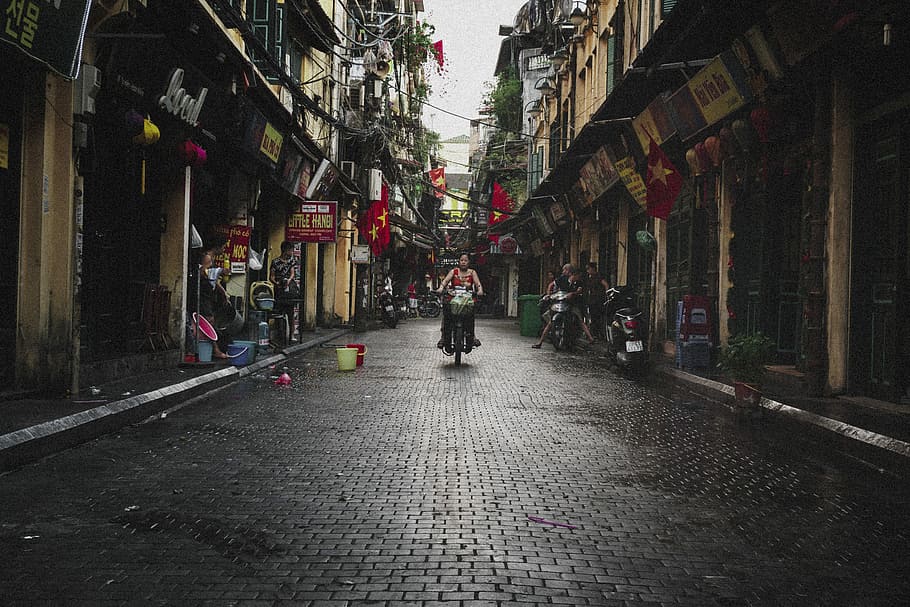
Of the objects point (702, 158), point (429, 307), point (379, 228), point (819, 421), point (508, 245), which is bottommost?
point (819, 421)

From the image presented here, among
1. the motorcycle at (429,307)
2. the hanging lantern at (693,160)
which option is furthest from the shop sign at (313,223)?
the motorcycle at (429,307)

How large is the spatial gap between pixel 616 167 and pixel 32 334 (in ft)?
46.5

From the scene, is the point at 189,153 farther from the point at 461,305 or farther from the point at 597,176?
the point at 597,176

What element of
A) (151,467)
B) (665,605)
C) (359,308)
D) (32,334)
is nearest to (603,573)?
(665,605)

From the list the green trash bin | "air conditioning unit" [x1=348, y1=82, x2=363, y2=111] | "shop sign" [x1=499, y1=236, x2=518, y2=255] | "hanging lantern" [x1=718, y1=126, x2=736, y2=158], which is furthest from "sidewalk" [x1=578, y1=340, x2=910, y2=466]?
"shop sign" [x1=499, y1=236, x2=518, y2=255]

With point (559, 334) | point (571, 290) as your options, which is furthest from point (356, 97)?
point (559, 334)

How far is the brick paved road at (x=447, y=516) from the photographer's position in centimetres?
347

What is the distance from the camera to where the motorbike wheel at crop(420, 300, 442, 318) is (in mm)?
46547

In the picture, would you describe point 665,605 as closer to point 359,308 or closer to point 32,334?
point 32,334

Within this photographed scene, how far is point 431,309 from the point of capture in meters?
46.7

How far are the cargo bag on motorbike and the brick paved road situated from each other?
247 inches

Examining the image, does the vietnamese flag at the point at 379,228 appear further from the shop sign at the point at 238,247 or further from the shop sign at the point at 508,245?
the shop sign at the point at 508,245

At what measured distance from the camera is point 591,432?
7.44 meters

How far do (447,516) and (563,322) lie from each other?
48.7ft
